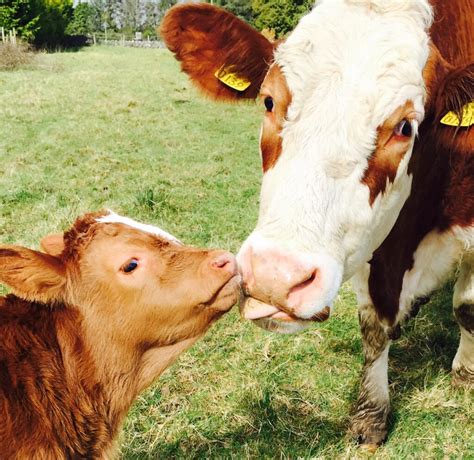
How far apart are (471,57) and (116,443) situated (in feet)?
9.01

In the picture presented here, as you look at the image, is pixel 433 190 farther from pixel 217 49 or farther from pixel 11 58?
pixel 11 58

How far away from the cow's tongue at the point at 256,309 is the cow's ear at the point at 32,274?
818 millimetres

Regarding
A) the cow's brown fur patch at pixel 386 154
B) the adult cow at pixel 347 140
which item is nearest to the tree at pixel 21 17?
the adult cow at pixel 347 140

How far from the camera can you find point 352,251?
2416 mm

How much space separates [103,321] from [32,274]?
44 cm

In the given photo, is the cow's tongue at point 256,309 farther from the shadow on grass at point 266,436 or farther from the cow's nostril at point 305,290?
the shadow on grass at point 266,436

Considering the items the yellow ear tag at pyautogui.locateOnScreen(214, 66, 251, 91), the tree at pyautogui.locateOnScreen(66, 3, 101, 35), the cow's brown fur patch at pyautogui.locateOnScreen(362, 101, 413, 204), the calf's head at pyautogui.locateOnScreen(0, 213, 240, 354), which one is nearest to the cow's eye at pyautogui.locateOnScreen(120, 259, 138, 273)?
the calf's head at pyautogui.locateOnScreen(0, 213, 240, 354)

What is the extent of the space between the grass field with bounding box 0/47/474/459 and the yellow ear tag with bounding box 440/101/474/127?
73.8 inches

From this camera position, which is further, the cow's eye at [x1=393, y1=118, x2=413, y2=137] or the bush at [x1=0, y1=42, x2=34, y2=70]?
the bush at [x1=0, y1=42, x2=34, y2=70]

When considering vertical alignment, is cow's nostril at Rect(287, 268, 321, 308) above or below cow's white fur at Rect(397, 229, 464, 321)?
above

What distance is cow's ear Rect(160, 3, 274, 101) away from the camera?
2.94 m

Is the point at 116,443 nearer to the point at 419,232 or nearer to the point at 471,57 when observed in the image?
the point at 419,232

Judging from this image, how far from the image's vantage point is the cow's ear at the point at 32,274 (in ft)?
7.09

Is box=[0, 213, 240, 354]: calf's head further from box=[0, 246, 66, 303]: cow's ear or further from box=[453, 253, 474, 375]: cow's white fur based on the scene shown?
box=[453, 253, 474, 375]: cow's white fur
